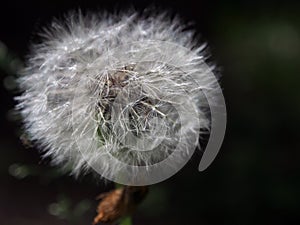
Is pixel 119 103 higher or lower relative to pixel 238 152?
higher

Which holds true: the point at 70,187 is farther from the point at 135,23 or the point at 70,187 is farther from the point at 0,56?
the point at 135,23

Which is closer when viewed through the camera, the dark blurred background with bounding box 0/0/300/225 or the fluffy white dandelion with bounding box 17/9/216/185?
the fluffy white dandelion with bounding box 17/9/216/185

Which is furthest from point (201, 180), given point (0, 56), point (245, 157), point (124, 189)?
point (124, 189)

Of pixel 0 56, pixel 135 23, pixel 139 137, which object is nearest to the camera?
pixel 139 137

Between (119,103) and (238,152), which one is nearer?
(119,103)
